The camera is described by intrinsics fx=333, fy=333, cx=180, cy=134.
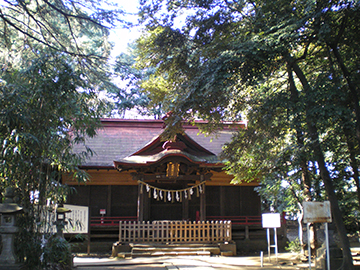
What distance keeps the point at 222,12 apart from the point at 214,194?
7831mm

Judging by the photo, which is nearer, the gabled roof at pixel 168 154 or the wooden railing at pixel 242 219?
the gabled roof at pixel 168 154

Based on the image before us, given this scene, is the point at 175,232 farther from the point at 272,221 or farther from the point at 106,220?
the point at 272,221

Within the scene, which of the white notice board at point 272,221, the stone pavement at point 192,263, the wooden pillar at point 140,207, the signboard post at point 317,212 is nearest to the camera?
the signboard post at point 317,212

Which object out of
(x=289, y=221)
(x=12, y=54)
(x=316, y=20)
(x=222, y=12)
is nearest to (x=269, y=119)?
(x=316, y=20)

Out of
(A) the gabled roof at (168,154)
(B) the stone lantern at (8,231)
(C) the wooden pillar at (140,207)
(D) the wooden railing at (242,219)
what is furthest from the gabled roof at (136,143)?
(B) the stone lantern at (8,231)

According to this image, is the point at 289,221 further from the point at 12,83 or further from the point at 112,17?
the point at 12,83

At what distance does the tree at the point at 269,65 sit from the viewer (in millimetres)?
7238

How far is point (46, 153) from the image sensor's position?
645 centimetres

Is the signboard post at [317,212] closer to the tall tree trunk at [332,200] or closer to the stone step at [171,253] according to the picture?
the tall tree trunk at [332,200]

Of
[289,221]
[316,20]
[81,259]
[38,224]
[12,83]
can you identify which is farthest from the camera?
[289,221]

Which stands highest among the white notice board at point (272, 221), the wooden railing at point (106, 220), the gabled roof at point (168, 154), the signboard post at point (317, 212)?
the gabled roof at point (168, 154)

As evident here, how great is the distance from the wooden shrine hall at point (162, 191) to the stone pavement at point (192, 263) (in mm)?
1360

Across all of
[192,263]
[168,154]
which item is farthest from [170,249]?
[168,154]

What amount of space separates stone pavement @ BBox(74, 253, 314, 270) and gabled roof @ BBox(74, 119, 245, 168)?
3.34m
